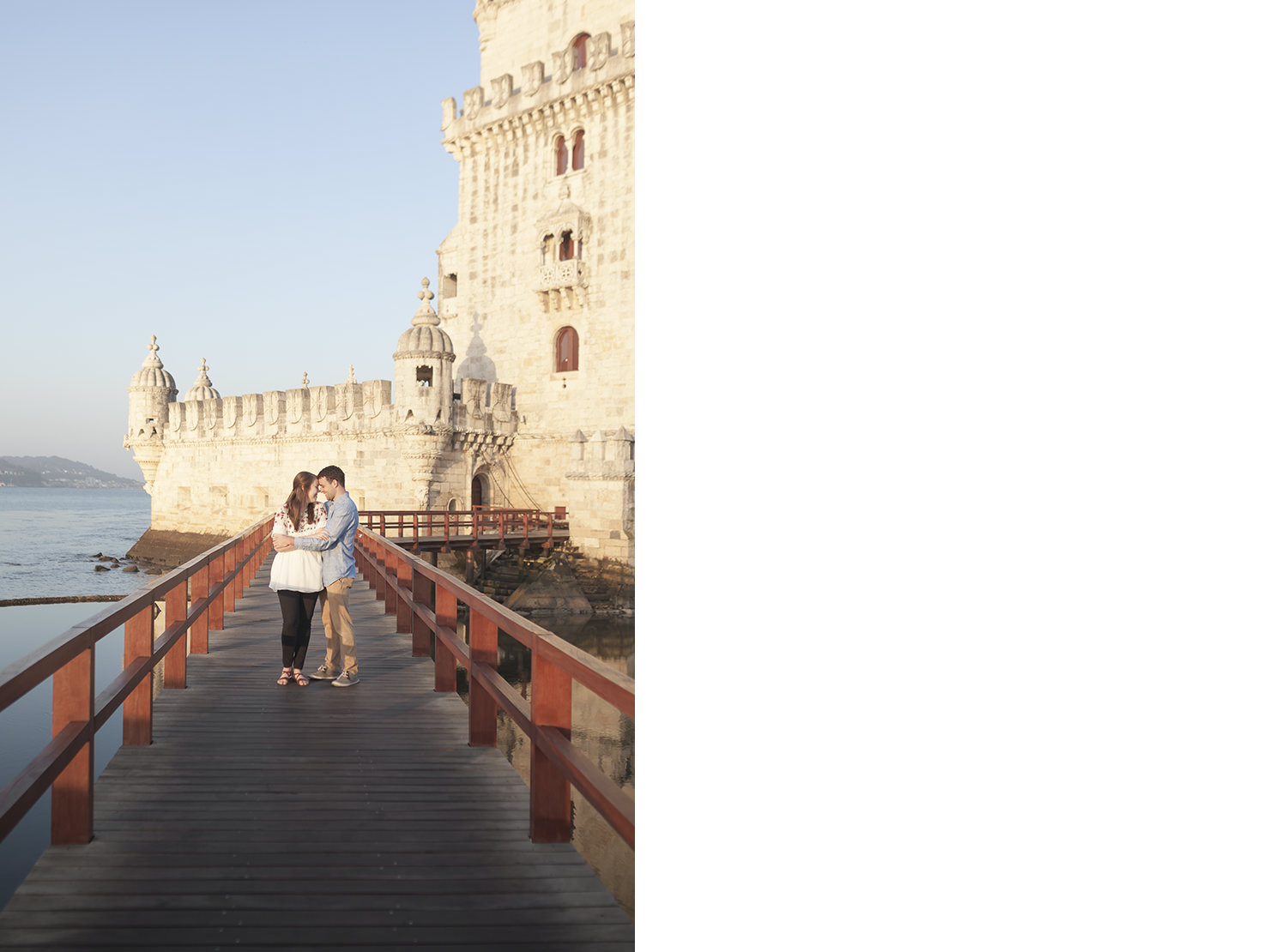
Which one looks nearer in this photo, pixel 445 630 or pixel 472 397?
pixel 445 630

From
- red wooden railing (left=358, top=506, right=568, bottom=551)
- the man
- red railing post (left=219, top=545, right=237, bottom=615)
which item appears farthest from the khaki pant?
red wooden railing (left=358, top=506, right=568, bottom=551)

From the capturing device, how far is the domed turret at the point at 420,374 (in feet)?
66.5

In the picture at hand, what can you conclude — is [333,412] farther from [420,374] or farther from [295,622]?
[295,622]

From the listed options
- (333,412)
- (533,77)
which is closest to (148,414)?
(333,412)

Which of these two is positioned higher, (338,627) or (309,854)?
(338,627)

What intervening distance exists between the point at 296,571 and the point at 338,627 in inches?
27.9

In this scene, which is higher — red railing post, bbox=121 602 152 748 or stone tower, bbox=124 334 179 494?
stone tower, bbox=124 334 179 494

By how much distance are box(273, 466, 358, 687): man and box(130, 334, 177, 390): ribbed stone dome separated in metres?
25.9

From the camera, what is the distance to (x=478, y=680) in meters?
4.21

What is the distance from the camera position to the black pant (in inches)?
217

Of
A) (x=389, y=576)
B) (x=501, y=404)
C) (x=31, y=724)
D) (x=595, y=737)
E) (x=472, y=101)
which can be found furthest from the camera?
(x=472, y=101)

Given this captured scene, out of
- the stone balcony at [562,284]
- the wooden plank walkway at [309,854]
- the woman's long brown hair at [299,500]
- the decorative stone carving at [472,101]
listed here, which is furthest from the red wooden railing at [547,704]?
the decorative stone carving at [472,101]

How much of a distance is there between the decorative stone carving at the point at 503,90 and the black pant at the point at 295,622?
21.3 metres

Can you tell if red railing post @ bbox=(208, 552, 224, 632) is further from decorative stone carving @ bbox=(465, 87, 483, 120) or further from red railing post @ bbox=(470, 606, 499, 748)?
decorative stone carving @ bbox=(465, 87, 483, 120)
